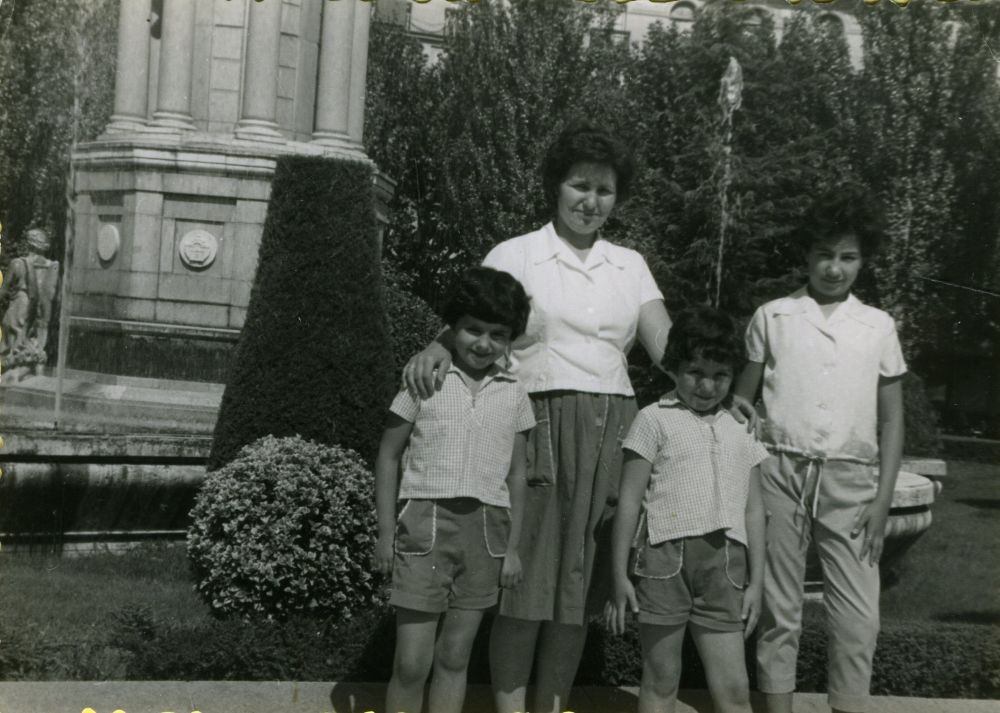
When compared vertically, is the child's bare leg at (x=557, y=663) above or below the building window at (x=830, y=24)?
below

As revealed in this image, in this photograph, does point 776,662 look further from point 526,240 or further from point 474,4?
point 474,4

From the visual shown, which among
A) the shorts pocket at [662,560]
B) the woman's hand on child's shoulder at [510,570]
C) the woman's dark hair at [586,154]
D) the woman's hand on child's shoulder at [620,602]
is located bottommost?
the woman's hand on child's shoulder at [620,602]

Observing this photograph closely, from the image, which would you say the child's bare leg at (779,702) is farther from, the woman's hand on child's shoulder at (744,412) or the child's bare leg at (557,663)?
the woman's hand on child's shoulder at (744,412)

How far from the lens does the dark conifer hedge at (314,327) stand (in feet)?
17.4

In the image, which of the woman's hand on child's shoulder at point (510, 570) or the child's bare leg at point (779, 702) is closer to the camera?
the woman's hand on child's shoulder at point (510, 570)

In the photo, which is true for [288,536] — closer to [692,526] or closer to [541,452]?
[541,452]

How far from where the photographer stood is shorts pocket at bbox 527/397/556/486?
3.49 m

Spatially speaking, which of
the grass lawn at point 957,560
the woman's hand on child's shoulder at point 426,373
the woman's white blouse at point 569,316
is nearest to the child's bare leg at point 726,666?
the woman's white blouse at point 569,316

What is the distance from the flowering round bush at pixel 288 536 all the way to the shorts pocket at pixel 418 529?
1.48m

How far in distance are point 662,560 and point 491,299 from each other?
93cm

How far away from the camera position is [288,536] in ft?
15.3

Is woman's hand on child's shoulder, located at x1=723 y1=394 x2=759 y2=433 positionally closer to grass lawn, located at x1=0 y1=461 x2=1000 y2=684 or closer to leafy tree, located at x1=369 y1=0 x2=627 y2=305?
grass lawn, located at x1=0 y1=461 x2=1000 y2=684

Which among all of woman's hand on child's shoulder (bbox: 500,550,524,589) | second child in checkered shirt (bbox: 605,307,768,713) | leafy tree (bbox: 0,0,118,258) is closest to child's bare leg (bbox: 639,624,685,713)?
second child in checkered shirt (bbox: 605,307,768,713)

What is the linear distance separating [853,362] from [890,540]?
247 cm
